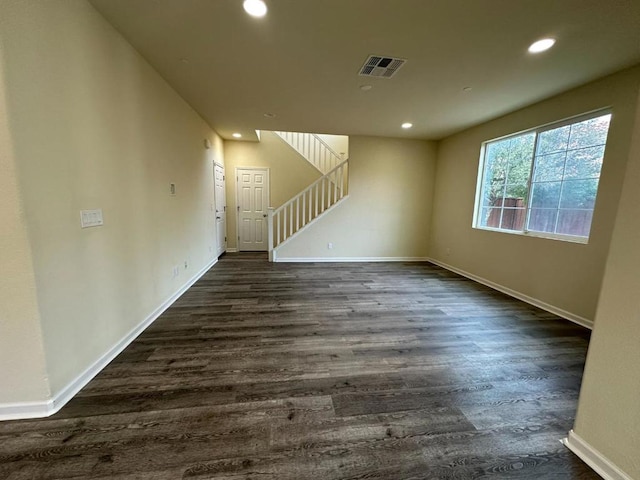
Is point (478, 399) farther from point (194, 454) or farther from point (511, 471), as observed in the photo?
point (194, 454)

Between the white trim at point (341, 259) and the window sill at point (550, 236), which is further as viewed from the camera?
the white trim at point (341, 259)

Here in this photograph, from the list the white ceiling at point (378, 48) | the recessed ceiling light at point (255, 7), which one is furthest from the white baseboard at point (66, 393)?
the recessed ceiling light at point (255, 7)

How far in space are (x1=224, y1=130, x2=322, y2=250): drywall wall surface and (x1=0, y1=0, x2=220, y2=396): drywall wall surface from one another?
10.1 ft

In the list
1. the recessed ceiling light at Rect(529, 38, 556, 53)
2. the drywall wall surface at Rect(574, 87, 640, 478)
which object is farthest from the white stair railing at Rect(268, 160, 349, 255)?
the drywall wall surface at Rect(574, 87, 640, 478)

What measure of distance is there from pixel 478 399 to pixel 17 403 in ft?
9.32

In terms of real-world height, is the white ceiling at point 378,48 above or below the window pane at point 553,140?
above

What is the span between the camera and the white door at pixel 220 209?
5335 mm

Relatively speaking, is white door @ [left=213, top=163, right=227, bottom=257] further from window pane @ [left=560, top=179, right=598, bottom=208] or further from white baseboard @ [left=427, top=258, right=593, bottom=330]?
window pane @ [left=560, top=179, right=598, bottom=208]

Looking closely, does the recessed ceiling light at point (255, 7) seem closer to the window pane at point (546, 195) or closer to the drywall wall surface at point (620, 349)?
the drywall wall surface at point (620, 349)

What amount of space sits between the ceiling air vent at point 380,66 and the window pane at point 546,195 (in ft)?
8.25

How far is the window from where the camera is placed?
9.39ft

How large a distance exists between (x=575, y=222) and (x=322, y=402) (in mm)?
3515

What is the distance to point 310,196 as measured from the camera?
5.49 meters

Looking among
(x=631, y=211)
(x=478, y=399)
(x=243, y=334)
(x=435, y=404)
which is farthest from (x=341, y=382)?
(x=631, y=211)
